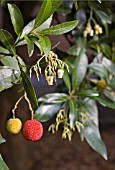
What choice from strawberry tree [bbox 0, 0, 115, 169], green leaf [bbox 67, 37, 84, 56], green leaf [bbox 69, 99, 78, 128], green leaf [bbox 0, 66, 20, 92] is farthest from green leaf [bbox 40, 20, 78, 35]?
green leaf [bbox 67, 37, 84, 56]

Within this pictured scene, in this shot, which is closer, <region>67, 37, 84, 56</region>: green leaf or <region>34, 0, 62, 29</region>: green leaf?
<region>34, 0, 62, 29</region>: green leaf

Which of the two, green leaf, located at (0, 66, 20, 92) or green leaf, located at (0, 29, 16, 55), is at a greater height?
green leaf, located at (0, 29, 16, 55)

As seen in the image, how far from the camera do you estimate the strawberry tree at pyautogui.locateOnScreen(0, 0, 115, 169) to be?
24.0 inches

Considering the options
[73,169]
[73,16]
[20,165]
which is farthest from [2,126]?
[73,169]

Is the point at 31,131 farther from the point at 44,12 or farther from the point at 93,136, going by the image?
the point at 93,136

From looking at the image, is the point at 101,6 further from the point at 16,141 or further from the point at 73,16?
the point at 16,141

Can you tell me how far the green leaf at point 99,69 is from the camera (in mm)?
1036

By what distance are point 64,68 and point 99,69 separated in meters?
0.19

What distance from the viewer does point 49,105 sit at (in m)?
0.89

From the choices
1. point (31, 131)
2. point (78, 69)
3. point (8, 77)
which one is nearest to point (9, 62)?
point (8, 77)

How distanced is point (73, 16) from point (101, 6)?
84mm

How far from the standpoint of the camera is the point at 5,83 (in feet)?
2.13

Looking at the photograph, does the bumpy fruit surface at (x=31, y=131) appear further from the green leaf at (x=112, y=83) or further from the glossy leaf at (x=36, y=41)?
the green leaf at (x=112, y=83)

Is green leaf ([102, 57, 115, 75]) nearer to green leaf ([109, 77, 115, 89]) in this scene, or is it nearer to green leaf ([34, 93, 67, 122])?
green leaf ([109, 77, 115, 89])
